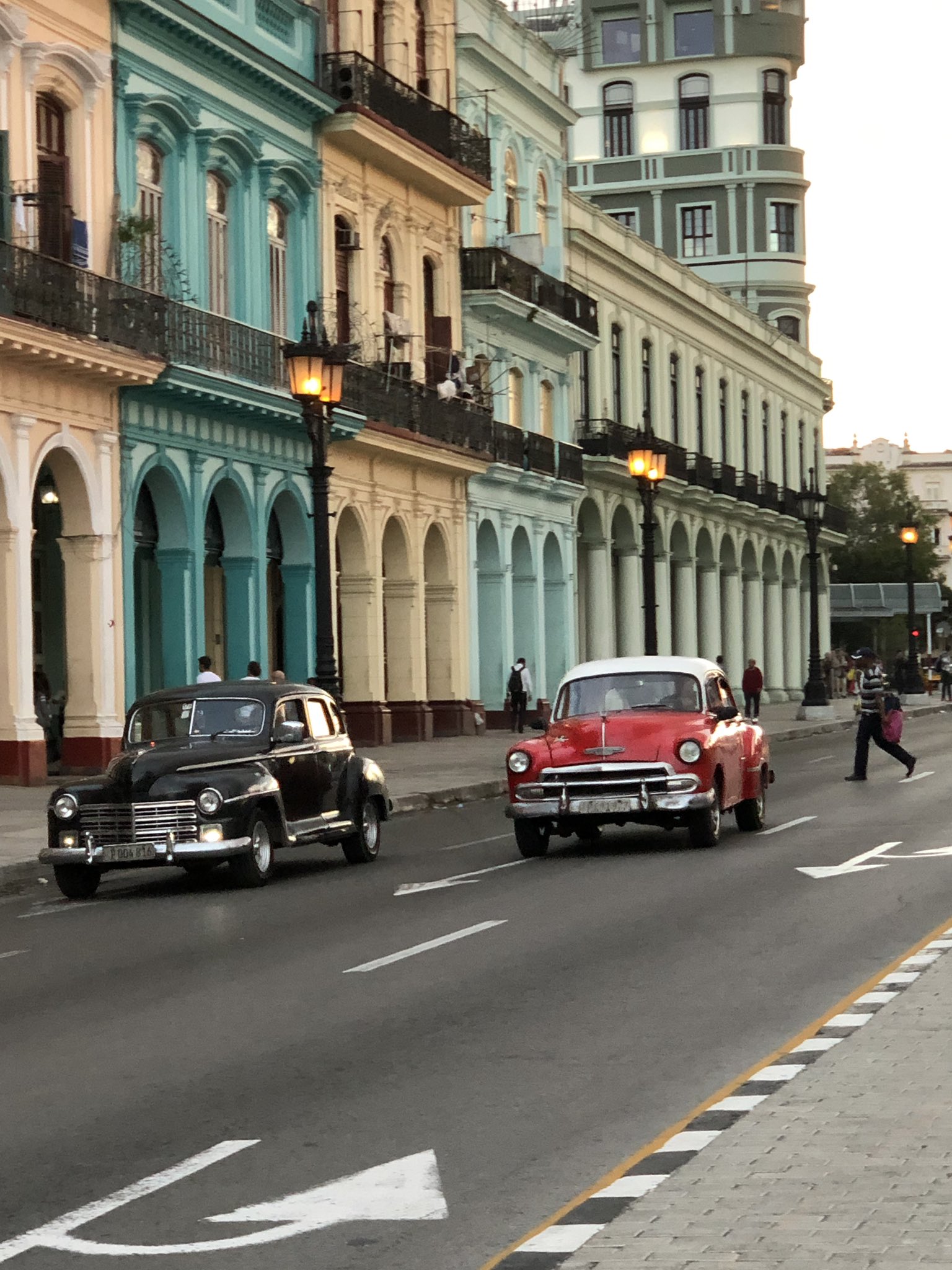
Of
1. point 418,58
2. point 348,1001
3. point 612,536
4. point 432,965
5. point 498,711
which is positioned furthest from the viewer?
point 612,536

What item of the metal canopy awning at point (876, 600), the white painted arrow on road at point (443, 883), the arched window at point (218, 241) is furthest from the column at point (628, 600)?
the white painted arrow on road at point (443, 883)

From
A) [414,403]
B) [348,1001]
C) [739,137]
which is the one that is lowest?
[348,1001]

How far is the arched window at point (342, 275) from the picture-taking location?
4131 centimetres

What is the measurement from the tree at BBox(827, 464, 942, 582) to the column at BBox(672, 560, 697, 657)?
54.7 metres

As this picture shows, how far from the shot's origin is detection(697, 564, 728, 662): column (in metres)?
70.0

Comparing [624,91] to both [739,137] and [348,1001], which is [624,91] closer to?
[739,137]

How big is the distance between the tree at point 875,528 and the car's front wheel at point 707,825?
101m

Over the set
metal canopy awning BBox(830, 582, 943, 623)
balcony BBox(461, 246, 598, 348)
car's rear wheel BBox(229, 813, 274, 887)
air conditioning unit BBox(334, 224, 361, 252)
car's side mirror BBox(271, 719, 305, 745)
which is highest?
balcony BBox(461, 246, 598, 348)

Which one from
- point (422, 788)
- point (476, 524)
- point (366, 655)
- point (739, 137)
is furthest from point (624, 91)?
point (422, 788)

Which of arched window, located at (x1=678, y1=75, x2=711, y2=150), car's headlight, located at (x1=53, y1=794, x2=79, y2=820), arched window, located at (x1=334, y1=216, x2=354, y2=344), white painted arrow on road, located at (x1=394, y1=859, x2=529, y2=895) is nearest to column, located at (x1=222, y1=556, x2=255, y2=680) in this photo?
arched window, located at (x1=334, y1=216, x2=354, y2=344)

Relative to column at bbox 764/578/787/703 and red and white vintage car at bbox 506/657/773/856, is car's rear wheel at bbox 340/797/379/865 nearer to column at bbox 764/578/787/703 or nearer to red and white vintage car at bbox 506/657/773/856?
red and white vintage car at bbox 506/657/773/856

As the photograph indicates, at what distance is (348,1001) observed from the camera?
38.9ft

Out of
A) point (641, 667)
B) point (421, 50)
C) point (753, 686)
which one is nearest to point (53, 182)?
point (641, 667)

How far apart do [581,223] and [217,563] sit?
22.2m
